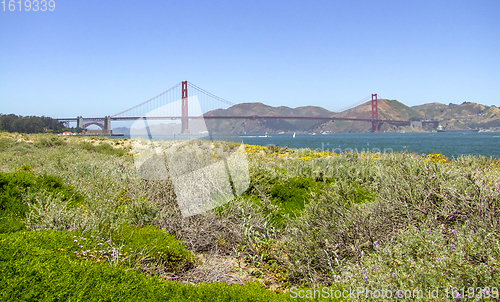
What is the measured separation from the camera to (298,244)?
305cm

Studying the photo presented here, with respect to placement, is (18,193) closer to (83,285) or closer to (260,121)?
(83,285)

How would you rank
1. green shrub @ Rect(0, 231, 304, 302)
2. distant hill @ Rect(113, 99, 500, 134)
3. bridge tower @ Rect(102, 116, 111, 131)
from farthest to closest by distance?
distant hill @ Rect(113, 99, 500, 134)
bridge tower @ Rect(102, 116, 111, 131)
green shrub @ Rect(0, 231, 304, 302)

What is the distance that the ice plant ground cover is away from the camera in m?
2.02

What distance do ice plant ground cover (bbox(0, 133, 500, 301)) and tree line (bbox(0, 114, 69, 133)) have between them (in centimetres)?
2901

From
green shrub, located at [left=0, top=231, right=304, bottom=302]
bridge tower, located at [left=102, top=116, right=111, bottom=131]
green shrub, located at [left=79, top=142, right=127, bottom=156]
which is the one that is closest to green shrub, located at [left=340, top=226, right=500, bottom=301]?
green shrub, located at [left=0, top=231, right=304, bottom=302]

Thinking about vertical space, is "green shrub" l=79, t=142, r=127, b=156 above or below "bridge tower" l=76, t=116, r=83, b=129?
below

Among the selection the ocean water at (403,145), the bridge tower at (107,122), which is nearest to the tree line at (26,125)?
the bridge tower at (107,122)

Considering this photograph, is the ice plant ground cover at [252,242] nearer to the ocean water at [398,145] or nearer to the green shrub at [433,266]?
the green shrub at [433,266]

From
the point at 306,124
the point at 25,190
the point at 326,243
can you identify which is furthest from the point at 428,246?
the point at 306,124

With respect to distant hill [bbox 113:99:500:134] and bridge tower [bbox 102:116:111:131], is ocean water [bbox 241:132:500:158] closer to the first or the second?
bridge tower [bbox 102:116:111:131]

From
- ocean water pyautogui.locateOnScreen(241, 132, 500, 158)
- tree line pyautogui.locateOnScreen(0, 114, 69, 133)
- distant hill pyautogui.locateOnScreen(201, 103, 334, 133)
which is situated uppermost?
distant hill pyautogui.locateOnScreen(201, 103, 334, 133)

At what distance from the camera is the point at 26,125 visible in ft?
96.5

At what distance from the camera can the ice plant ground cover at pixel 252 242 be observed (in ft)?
6.61

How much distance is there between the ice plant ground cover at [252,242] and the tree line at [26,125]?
29.0m
